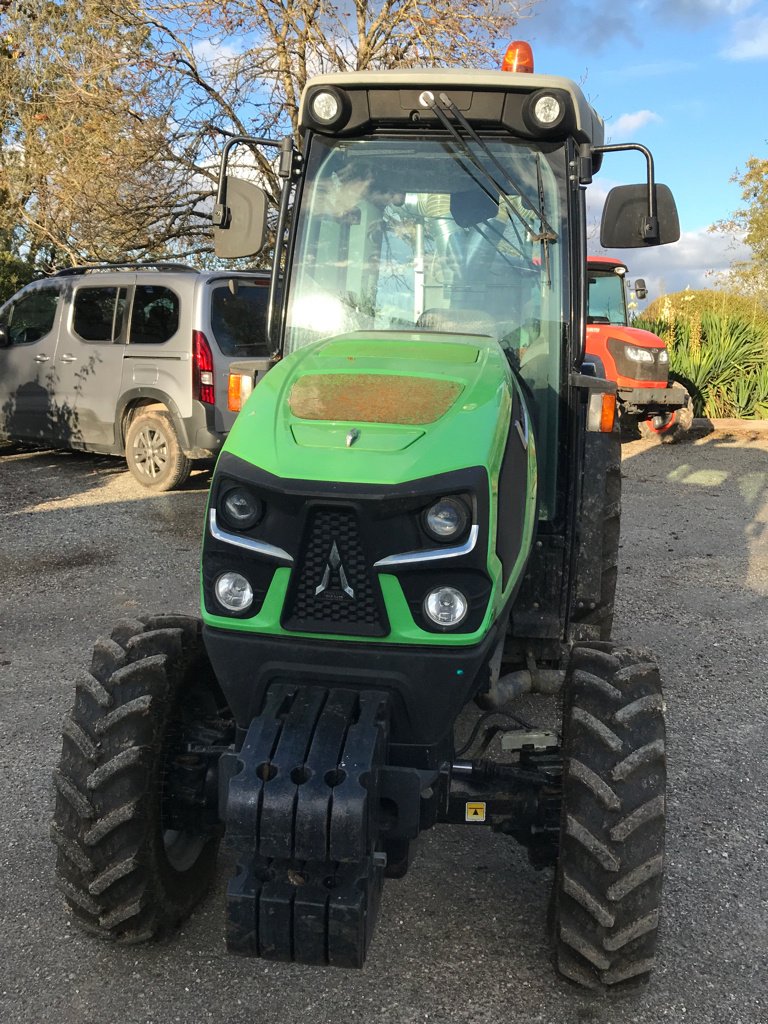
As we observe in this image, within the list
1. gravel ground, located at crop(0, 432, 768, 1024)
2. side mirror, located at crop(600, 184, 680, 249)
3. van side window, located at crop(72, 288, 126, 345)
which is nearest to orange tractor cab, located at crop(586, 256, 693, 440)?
van side window, located at crop(72, 288, 126, 345)

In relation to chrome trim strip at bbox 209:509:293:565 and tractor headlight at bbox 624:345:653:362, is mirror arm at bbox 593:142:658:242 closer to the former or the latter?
chrome trim strip at bbox 209:509:293:565

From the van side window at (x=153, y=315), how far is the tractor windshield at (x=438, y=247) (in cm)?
561

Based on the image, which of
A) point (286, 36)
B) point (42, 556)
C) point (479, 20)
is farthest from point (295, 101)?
point (42, 556)

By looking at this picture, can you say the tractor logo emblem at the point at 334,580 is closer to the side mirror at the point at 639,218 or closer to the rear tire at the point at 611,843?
the rear tire at the point at 611,843

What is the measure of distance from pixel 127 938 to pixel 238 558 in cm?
120

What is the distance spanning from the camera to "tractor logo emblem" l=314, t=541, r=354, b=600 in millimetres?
2471

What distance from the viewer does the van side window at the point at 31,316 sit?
10.5 meters

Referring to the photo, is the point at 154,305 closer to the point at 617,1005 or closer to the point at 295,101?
the point at 295,101

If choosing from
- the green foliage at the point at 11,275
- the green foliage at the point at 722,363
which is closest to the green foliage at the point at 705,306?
the green foliage at the point at 722,363

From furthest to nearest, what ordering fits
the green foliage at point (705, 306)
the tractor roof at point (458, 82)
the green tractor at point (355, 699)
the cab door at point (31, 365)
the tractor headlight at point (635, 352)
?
the green foliage at point (705, 306) → the tractor headlight at point (635, 352) → the cab door at point (31, 365) → the tractor roof at point (458, 82) → the green tractor at point (355, 699)

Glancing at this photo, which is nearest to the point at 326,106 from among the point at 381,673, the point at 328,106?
the point at 328,106

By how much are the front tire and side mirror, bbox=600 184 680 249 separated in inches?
90.0

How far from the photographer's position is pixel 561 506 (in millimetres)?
3812

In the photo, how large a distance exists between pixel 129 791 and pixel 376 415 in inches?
49.2
